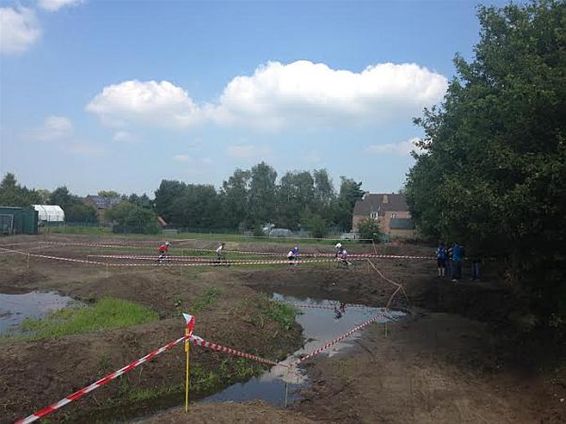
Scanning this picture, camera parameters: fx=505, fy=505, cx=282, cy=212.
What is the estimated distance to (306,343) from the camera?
51.3 feet

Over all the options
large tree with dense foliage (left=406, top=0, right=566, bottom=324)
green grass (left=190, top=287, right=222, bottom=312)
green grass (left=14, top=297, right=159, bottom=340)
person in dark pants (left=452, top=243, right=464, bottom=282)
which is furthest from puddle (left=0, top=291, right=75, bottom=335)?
person in dark pants (left=452, top=243, right=464, bottom=282)

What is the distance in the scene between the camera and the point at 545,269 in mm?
12617

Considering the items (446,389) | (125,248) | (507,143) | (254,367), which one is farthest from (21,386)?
(125,248)

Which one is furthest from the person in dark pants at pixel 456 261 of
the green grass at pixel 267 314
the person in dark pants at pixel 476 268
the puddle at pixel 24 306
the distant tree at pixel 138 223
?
the distant tree at pixel 138 223

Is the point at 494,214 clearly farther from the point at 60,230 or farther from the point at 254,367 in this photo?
the point at 60,230

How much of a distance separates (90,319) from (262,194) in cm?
9465

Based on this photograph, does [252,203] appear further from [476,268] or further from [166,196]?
[476,268]

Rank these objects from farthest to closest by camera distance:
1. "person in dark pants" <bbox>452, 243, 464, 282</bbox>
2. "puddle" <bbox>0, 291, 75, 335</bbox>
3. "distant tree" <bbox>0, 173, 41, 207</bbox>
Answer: "distant tree" <bbox>0, 173, 41, 207</bbox> < "person in dark pants" <bbox>452, 243, 464, 282</bbox> < "puddle" <bbox>0, 291, 75, 335</bbox>

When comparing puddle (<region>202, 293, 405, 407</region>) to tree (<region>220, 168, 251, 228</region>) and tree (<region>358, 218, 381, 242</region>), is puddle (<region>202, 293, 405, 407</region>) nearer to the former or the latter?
tree (<region>358, 218, 381, 242</region>)

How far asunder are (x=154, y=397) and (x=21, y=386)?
2.53 metres

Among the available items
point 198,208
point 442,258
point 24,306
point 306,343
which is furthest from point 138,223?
point 306,343

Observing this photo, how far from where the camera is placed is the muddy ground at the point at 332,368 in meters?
9.36

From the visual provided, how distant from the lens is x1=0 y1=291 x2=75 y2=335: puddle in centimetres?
1662

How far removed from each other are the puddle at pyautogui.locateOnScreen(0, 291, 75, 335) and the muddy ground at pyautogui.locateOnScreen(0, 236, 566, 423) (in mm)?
1776
